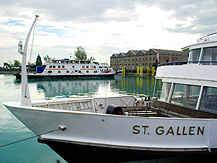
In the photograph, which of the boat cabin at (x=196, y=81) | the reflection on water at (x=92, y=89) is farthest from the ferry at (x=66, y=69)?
the boat cabin at (x=196, y=81)

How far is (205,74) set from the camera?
5.74 metres

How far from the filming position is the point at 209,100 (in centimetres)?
568

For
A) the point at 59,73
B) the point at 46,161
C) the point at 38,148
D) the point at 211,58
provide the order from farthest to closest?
the point at 59,73 → the point at 38,148 → the point at 46,161 → the point at 211,58

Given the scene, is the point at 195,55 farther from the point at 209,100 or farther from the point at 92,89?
the point at 92,89

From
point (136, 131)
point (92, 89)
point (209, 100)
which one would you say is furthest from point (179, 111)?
point (92, 89)

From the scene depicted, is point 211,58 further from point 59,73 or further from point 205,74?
point 59,73

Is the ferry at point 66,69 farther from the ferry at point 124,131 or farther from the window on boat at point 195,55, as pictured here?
the ferry at point 124,131

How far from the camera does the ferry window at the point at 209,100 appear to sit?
18.3 ft

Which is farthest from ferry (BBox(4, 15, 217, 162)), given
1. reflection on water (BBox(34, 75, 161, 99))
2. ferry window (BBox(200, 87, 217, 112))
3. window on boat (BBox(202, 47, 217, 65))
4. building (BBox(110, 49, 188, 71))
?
building (BBox(110, 49, 188, 71))

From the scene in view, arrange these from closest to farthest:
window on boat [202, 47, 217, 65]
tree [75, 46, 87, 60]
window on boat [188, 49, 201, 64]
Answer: window on boat [202, 47, 217, 65]
window on boat [188, 49, 201, 64]
tree [75, 46, 87, 60]

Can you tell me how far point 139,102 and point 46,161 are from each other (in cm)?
514

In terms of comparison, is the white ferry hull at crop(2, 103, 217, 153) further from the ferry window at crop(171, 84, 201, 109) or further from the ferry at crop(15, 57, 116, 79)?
the ferry at crop(15, 57, 116, 79)

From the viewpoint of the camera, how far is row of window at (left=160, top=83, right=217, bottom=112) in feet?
18.5

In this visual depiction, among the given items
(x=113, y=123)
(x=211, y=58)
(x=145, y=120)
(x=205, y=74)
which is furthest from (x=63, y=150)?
(x=211, y=58)
